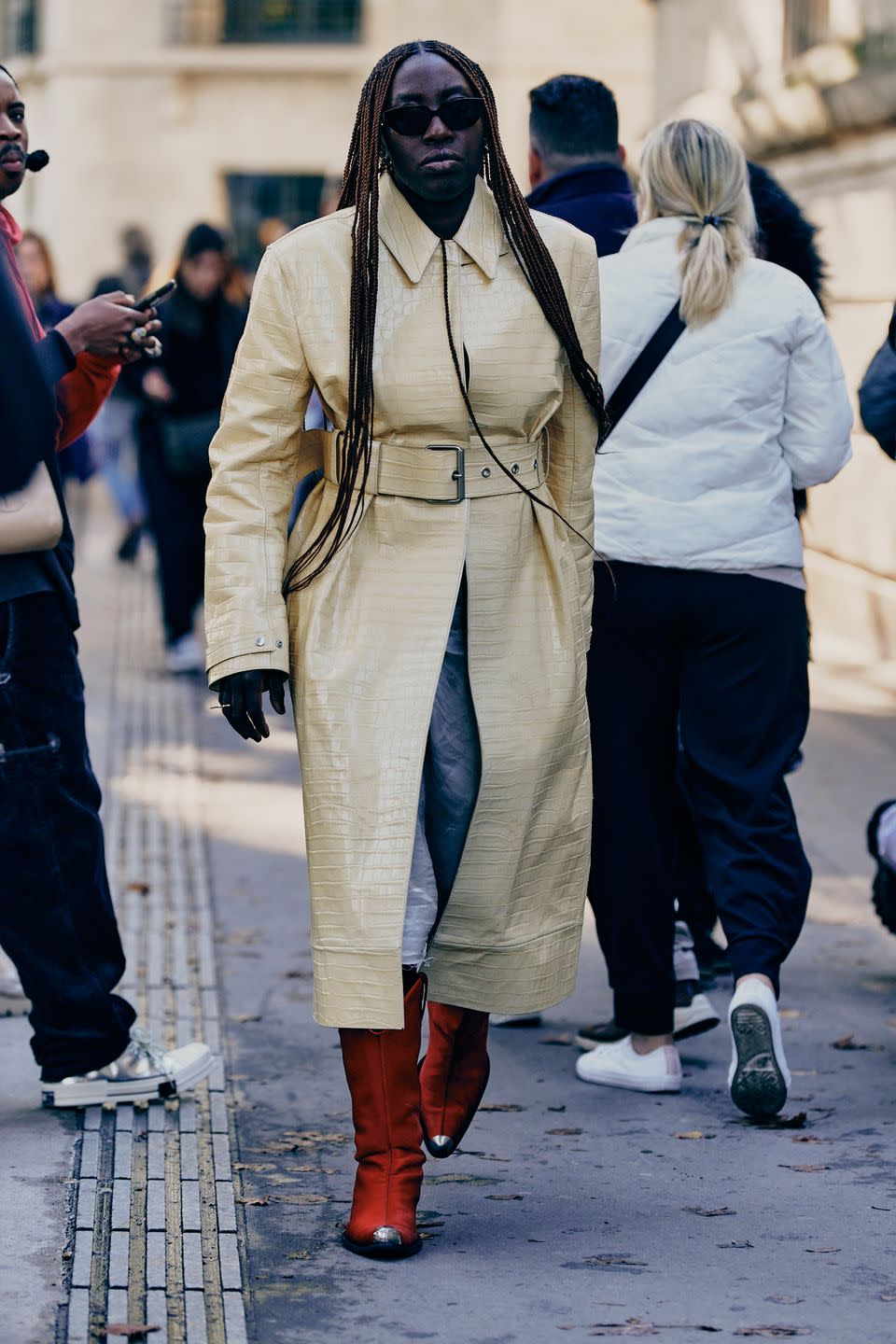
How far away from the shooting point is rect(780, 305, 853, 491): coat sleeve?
4.68 metres

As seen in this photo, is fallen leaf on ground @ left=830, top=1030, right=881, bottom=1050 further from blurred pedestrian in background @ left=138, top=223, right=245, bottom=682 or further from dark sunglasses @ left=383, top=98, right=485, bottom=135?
blurred pedestrian in background @ left=138, top=223, right=245, bottom=682

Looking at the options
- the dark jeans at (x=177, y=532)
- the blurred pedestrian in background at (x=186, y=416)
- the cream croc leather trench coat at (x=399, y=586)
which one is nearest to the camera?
the cream croc leather trench coat at (x=399, y=586)

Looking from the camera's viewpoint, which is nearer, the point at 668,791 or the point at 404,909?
the point at 404,909

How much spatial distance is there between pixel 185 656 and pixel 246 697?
21.8ft

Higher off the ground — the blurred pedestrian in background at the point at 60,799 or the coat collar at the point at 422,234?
the coat collar at the point at 422,234

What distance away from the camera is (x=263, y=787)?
8.11 metres

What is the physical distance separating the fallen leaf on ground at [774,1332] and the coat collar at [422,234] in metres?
1.81

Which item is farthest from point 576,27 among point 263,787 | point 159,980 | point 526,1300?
point 526,1300

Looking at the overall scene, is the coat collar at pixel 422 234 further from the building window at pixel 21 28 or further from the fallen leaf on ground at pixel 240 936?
the building window at pixel 21 28

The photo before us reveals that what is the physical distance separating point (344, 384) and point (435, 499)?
254 millimetres

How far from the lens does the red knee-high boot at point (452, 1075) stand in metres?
4.11

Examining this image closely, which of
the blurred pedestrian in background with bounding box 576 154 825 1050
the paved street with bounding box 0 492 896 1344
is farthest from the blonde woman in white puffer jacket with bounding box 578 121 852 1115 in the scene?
the paved street with bounding box 0 492 896 1344

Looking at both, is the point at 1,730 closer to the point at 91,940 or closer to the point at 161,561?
the point at 91,940

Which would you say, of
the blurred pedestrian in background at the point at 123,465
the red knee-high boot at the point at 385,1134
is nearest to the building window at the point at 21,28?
the blurred pedestrian in background at the point at 123,465
